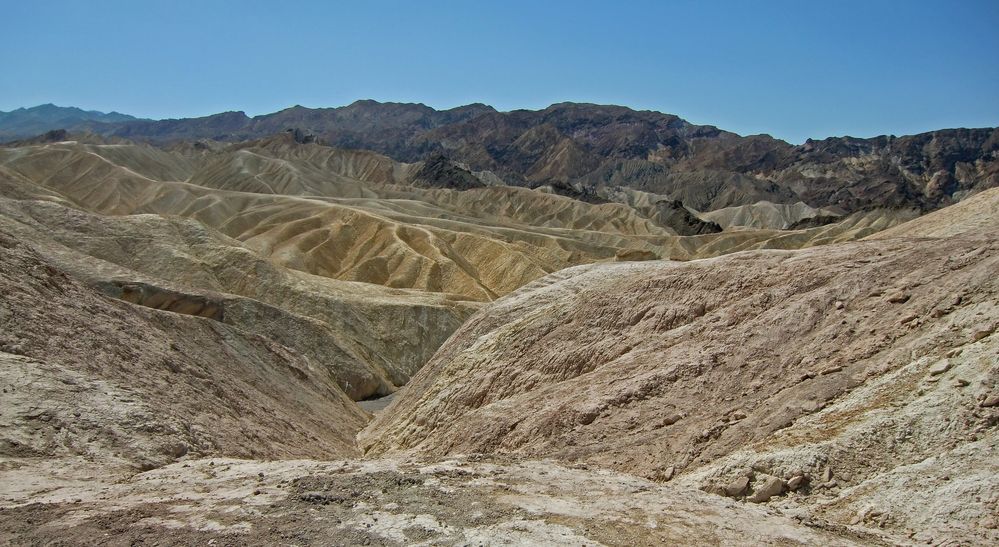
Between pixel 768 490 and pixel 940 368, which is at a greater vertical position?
pixel 940 368

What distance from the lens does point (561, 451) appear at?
11.8 metres

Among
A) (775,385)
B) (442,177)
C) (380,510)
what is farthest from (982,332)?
(442,177)

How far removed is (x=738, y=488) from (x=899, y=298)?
4627mm

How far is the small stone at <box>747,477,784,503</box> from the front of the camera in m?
9.05

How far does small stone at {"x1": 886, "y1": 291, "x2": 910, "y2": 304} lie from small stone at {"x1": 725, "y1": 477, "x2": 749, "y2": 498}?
4.40m

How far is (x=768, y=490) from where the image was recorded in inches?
357

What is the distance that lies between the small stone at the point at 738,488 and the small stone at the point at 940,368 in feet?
9.48

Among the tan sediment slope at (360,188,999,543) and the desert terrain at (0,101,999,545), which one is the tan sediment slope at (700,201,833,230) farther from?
the tan sediment slope at (360,188,999,543)

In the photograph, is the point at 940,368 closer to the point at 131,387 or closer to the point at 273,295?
the point at 131,387

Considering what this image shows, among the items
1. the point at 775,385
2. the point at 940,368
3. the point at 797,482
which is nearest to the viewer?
the point at 797,482

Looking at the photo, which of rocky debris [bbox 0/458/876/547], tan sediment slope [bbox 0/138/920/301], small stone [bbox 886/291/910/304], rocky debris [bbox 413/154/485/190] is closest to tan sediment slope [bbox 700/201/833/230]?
tan sediment slope [bbox 0/138/920/301]

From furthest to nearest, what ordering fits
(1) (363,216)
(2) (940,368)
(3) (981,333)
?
(1) (363,216) < (3) (981,333) < (2) (940,368)

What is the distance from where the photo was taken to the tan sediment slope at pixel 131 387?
36.3 ft

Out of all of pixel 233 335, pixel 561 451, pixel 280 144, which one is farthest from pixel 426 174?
pixel 561 451
